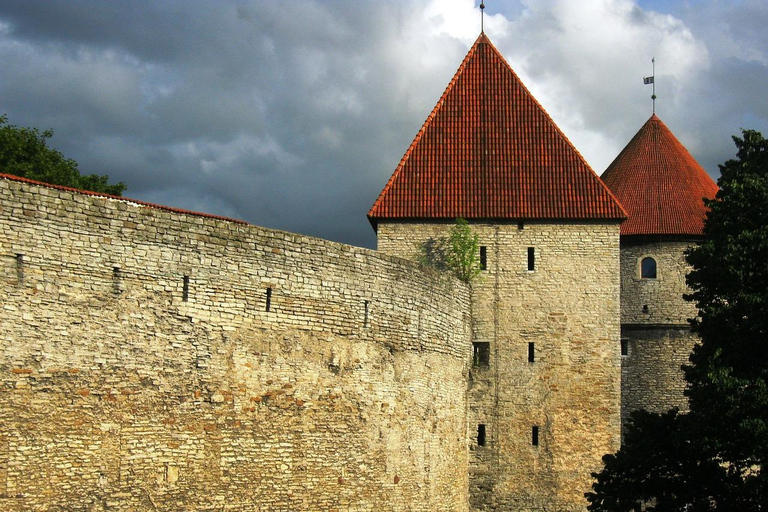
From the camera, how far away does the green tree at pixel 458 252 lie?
19.5 meters

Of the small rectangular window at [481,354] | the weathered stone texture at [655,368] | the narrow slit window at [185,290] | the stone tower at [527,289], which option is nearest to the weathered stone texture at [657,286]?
the weathered stone texture at [655,368]

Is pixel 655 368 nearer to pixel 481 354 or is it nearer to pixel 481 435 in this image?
pixel 481 354

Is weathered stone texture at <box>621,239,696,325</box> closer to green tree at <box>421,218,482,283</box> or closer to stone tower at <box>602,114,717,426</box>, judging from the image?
stone tower at <box>602,114,717,426</box>

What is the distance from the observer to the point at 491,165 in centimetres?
2058

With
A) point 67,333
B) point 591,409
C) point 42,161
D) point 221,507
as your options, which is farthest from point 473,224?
point 42,161

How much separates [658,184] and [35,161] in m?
15.8

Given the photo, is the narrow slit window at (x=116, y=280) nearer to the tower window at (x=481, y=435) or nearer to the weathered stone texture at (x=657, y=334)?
the tower window at (x=481, y=435)

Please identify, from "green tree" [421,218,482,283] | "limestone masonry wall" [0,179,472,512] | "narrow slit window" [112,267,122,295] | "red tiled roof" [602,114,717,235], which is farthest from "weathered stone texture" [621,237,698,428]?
"narrow slit window" [112,267,122,295]

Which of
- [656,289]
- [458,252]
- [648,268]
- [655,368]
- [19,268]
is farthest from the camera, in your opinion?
[648,268]

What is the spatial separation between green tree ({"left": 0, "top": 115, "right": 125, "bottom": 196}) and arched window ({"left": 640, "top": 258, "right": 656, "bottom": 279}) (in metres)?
14.0

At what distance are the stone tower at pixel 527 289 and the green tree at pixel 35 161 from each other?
962 centimetres

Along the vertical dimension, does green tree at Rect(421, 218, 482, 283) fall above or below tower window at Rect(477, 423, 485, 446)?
above

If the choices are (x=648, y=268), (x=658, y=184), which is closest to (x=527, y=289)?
(x=648, y=268)

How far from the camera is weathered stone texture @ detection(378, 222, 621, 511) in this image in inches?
748
